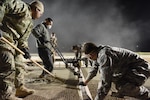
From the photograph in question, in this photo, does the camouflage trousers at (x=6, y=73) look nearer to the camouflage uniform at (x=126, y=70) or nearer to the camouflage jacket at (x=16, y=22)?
the camouflage jacket at (x=16, y=22)

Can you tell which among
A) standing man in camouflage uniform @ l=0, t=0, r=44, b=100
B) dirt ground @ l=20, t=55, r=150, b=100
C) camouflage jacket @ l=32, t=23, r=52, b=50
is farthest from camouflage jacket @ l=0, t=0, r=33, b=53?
camouflage jacket @ l=32, t=23, r=52, b=50

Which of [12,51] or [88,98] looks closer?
[12,51]

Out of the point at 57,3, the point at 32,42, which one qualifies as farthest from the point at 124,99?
the point at 57,3

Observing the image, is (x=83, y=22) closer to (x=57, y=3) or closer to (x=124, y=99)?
(x=57, y=3)

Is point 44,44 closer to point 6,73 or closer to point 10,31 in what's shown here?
point 10,31

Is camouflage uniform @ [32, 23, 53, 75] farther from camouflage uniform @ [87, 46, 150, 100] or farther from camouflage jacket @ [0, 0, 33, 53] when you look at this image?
camouflage uniform @ [87, 46, 150, 100]

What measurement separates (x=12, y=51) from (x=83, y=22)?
19.9 metres

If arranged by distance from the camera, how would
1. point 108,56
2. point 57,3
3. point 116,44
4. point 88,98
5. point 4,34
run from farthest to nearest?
point 116,44
point 57,3
point 88,98
point 4,34
point 108,56

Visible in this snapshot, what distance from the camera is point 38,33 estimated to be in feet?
20.8

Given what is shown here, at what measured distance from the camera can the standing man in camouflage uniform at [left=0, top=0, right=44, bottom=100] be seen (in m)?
3.62

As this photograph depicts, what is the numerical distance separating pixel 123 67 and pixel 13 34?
1.92m

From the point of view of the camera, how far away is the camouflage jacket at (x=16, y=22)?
359 centimetres

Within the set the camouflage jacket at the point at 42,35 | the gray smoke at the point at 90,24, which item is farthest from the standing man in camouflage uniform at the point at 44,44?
the gray smoke at the point at 90,24

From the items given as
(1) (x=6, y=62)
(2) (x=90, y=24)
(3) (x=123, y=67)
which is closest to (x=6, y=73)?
(1) (x=6, y=62)
